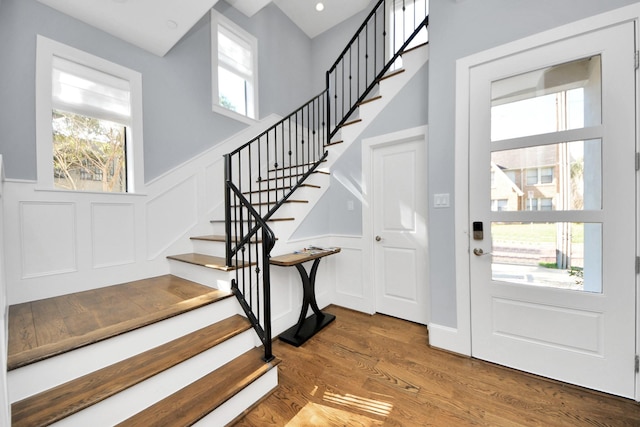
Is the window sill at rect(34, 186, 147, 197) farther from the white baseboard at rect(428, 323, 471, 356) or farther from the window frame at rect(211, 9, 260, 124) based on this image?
the white baseboard at rect(428, 323, 471, 356)

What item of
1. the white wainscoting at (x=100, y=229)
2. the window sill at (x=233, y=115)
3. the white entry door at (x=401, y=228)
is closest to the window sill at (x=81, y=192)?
the white wainscoting at (x=100, y=229)

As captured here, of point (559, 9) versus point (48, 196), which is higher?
point (559, 9)

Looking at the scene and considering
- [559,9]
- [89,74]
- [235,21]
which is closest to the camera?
[559,9]

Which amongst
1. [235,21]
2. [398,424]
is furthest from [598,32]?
A: [235,21]

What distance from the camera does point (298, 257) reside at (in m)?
2.36

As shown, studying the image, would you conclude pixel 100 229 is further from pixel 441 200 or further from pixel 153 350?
pixel 441 200

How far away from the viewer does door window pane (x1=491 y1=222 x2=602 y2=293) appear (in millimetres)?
1743

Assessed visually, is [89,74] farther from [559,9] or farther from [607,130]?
[607,130]

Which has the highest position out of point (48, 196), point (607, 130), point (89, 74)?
point (89, 74)

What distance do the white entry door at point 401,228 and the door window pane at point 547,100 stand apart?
723 millimetres

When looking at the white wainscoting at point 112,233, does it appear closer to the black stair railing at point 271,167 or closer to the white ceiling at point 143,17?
the black stair railing at point 271,167

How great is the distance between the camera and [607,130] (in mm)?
1666

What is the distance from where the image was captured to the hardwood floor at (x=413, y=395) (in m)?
1.50

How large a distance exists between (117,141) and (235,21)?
2412 mm
